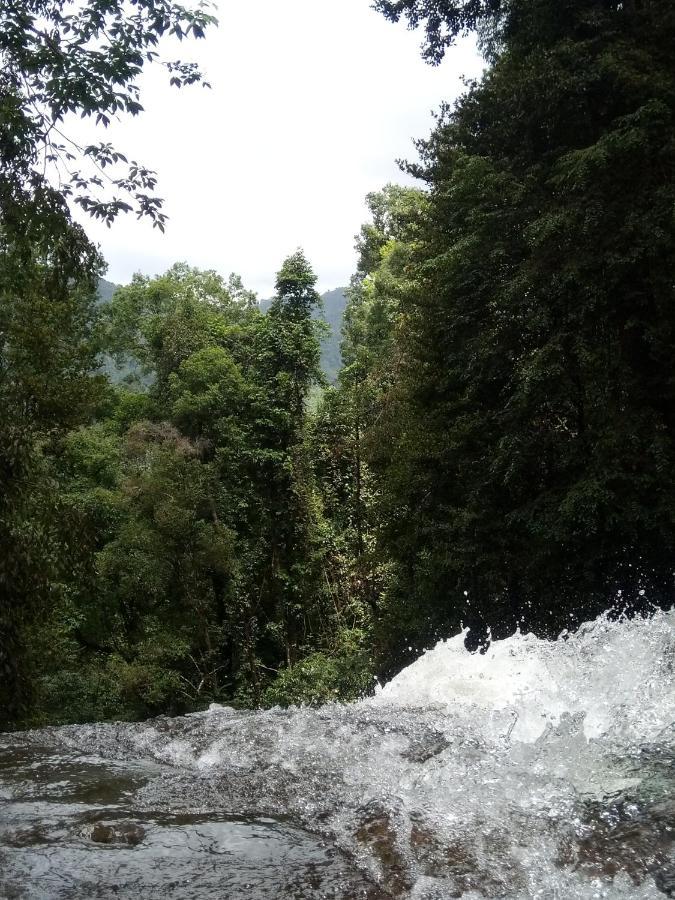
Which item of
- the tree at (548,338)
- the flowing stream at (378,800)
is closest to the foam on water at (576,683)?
the flowing stream at (378,800)

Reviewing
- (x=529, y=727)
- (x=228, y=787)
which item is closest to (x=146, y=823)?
(x=228, y=787)

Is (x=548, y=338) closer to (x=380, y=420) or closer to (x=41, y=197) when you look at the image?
(x=380, y=420)

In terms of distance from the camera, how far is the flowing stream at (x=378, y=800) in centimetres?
394

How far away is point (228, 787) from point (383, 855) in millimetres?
2006

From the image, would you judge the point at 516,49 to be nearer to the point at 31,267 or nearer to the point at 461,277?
the point at 461,277

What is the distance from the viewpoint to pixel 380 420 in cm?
2075

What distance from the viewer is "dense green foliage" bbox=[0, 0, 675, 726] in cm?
715

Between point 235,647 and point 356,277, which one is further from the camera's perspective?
point 356,277

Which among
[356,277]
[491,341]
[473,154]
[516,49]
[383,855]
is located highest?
[356,277]

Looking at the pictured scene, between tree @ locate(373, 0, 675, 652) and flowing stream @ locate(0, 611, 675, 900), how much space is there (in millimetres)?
5371

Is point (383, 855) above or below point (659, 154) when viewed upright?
below

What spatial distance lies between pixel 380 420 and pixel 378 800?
15949 millimetres

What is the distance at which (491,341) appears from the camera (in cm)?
1530

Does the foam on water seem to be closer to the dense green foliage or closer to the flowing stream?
the flowing stream
